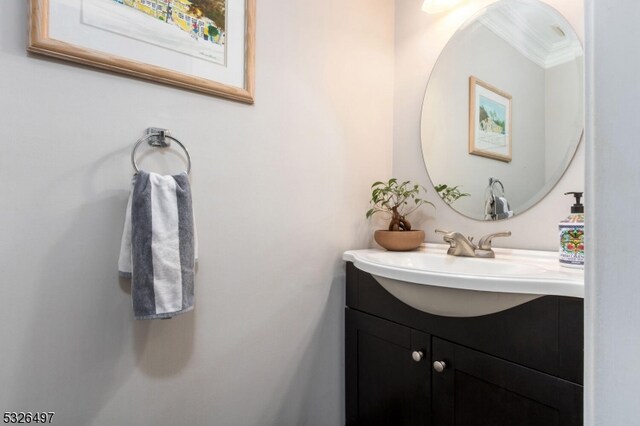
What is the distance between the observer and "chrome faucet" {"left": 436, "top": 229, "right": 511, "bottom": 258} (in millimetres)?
1096

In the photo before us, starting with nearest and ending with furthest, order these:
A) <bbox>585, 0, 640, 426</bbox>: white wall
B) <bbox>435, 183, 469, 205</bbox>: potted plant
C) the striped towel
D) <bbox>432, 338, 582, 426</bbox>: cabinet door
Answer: <bbox>585, 0, 640, 426</bbox>: white wall, <bbox>432, 338, 582, 426</bbox>: cabinet door, the striped towel, <bbox>435, 183, 469, 205</bbox>: potted plant

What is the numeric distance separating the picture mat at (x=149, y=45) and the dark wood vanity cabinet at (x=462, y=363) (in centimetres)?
82

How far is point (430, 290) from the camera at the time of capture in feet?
2.67

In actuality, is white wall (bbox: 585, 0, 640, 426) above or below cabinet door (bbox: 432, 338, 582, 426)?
above

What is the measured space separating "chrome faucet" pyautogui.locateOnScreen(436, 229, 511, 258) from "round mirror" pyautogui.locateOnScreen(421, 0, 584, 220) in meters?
0.12

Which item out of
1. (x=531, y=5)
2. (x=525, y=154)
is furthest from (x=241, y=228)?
(x=531, y=5)

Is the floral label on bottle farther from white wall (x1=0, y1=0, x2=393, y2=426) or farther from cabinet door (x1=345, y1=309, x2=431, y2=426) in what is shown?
white wall (x1=0, y1=0, x2=393, y2=426)

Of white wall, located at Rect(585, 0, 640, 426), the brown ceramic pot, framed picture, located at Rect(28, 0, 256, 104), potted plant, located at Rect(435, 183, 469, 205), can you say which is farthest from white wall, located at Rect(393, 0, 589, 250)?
white wall, located at Rect(585, 0, 640, 426)

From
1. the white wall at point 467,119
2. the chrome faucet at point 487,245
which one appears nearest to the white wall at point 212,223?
the white wall at point 467,119

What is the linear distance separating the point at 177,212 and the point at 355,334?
0.77 meters

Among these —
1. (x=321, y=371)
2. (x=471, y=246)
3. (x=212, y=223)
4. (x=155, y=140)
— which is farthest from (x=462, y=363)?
(x=155, y=140)

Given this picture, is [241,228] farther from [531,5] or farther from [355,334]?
[531,5]

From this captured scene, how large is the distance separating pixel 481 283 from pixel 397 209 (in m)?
0.72

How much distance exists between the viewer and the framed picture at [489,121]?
118 centimetres
